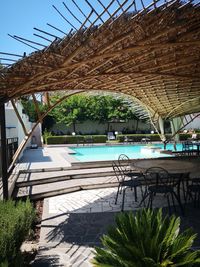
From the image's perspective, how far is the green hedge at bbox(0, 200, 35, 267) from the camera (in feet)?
10.7

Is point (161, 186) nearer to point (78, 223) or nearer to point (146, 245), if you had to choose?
point (78, 223)

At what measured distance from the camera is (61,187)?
27.8 feet

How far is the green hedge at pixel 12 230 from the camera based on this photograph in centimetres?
325

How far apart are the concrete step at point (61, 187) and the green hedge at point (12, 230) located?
3.19 m

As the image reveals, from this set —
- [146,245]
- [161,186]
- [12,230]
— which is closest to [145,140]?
[161,186]

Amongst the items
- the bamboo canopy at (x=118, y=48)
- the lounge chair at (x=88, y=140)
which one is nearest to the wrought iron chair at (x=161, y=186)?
the bamboo canopy at (x=118, y=48)

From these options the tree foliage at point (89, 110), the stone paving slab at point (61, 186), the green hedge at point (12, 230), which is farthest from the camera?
the tree foliage at point (89, 110)

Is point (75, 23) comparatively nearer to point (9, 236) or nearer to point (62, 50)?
point (62, 50)

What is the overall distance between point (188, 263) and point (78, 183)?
6481 mm

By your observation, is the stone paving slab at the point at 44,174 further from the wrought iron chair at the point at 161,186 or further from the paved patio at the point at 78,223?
the wrought iron chair at the point at 161,186

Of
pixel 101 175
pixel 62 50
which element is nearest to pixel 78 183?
pixel 101 175

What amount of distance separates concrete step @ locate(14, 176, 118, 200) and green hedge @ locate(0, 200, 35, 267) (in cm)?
319

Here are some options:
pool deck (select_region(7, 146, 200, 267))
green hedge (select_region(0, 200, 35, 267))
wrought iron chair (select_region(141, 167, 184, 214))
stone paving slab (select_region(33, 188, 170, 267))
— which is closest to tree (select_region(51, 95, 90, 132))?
pool deck (select_region(7, 146, 200, 267))

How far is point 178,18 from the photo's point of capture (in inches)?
157
